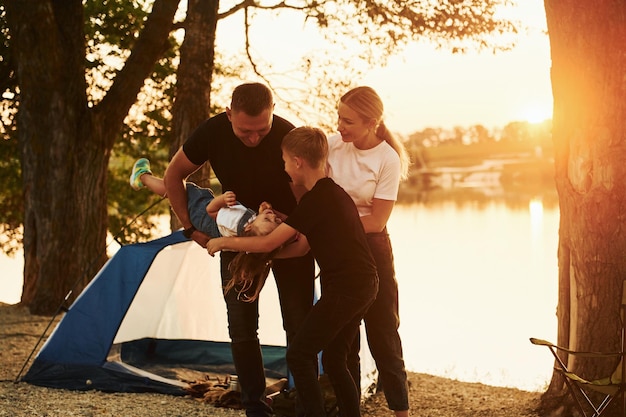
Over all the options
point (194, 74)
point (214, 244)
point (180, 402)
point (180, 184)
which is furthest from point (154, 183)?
point (194, 74)

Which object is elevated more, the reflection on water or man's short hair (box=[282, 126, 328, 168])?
man's short hair (box=[282, 126, 328, 168])

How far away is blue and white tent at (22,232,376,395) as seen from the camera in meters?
6.09

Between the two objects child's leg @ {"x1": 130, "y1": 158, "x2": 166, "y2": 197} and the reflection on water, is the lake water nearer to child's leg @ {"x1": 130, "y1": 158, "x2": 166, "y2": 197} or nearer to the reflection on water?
the reflection on water

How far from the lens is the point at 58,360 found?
6.14 metres

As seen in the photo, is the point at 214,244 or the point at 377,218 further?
the point at 377,218

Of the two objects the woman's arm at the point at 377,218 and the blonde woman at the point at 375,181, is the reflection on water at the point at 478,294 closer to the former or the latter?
the blonde woman at the point at 375,181

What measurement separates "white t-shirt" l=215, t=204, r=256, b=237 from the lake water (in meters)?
3.88

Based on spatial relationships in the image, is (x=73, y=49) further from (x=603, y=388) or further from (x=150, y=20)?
(x=603, y=388)

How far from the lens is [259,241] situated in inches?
154

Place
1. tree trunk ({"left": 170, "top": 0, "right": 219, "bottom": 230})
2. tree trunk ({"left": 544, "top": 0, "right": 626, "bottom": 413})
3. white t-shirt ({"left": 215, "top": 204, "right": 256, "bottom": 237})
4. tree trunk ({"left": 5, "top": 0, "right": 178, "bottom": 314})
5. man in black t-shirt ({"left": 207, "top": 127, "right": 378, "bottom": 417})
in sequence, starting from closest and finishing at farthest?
1. man in black t-shirt ({"left": 207, "top": 127, "right": 378, "bottom": 417})
2. white t-shirt ({"left": 215, "top": 204, "right": 256, "bottom": 237})
3. tree trunk ({"left": 544, "top": 0, "right": 626, "bottom": 413})
4. tree trunk ({"left": 170, "top": 0, "right": 219, "bottom": 230})
5. tree trunk ({"left": 5, "top": 0, "right": 178, "bottom": 314})

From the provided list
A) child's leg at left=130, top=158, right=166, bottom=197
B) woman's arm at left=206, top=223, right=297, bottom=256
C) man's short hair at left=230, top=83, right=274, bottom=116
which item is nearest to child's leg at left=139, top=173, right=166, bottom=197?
child's leg at left=130, top=158, right=166, bottom=197

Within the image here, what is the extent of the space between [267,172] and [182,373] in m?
2.89

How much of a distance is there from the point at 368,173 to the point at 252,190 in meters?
0.54

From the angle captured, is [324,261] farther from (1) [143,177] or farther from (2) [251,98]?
(1) [143,177]
